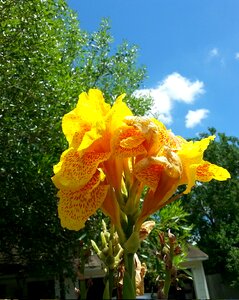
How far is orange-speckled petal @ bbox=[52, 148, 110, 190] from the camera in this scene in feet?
3.62

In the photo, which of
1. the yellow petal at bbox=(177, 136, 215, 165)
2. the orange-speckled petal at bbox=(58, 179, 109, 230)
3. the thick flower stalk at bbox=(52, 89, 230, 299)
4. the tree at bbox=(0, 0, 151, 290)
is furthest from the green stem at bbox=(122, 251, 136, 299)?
the tree at bbox=(0, 0, 151, 290)

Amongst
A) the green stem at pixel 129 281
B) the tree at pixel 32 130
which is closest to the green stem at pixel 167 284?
the green stem at pixel 129 281

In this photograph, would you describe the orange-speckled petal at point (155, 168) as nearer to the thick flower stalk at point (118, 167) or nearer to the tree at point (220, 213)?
the thick flower stalk at point (118, 167)

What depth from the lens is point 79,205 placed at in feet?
3.69

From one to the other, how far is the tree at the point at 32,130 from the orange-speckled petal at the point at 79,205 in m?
8.34

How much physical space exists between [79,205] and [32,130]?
9334mm

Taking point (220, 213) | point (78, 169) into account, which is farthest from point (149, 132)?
point (220, 213)

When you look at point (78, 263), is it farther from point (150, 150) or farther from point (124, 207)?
point (150, 150)

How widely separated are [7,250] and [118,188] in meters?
11.0

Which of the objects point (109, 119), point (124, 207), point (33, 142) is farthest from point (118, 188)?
point (33, 142)

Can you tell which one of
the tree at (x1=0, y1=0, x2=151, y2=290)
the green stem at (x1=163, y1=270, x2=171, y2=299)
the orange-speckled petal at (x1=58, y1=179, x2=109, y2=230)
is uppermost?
the tree at (x1=0, y1=0, x2=151, y2=290)

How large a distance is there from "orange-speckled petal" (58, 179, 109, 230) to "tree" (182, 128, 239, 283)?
30.8 metres

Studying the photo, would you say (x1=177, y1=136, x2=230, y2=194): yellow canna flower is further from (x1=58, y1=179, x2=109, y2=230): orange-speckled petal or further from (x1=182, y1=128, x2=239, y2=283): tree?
(x1=182, y1=128, x2=239, y2=283): tree

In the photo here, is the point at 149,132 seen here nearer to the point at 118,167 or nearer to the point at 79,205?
the point at 118,167
